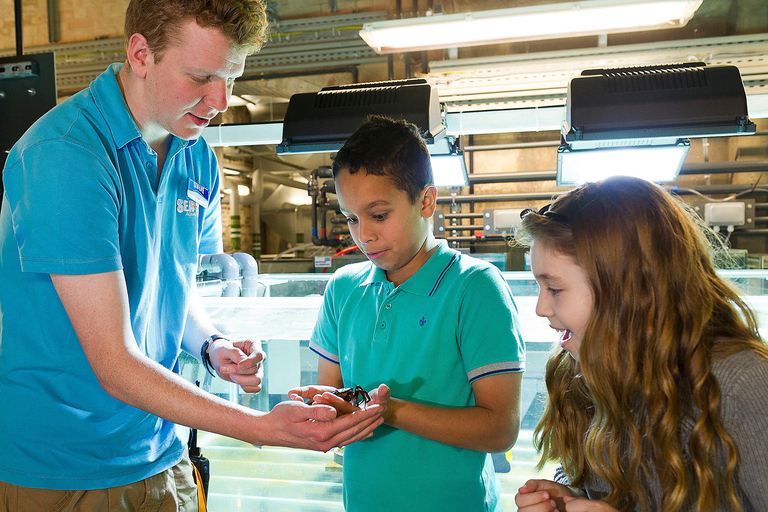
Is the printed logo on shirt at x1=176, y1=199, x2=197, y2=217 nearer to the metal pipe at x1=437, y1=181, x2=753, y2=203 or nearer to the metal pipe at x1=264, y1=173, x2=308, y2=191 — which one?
the metal pipe at x1=437, y1=181, x2=753, y2=203

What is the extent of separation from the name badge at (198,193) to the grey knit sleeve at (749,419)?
1.14 meters

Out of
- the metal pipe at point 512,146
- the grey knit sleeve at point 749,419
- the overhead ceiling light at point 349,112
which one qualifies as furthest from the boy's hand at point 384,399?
the metal pipe at point 512,146

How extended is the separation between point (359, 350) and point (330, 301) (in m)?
0.19

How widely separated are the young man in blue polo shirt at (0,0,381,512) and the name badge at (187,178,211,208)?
0.26 feet

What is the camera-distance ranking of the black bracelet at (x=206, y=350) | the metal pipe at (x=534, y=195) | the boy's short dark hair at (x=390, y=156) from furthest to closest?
the metal pipe at (x=534, y=195) < the black bracelet at (x=206, y=350) < the boy's short dark hair at (x=390, y=156)

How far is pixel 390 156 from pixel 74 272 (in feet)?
2.17

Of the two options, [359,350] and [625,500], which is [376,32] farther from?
[625,500]

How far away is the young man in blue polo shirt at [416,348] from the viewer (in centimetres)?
110

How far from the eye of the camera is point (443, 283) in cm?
122

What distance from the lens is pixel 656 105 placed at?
5.80ft

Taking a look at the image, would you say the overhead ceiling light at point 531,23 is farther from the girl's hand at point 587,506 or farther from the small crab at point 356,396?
the girl's hand at point 587,506

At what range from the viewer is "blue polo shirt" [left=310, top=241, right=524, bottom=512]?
1.12m

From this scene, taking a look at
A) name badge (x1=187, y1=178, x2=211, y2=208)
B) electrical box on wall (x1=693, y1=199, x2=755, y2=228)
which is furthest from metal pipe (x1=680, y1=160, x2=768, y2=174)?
name badge (x1=187, y1=178, x2=211, y2=208)

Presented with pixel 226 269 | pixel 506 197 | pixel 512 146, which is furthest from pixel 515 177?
pixel 226 269
